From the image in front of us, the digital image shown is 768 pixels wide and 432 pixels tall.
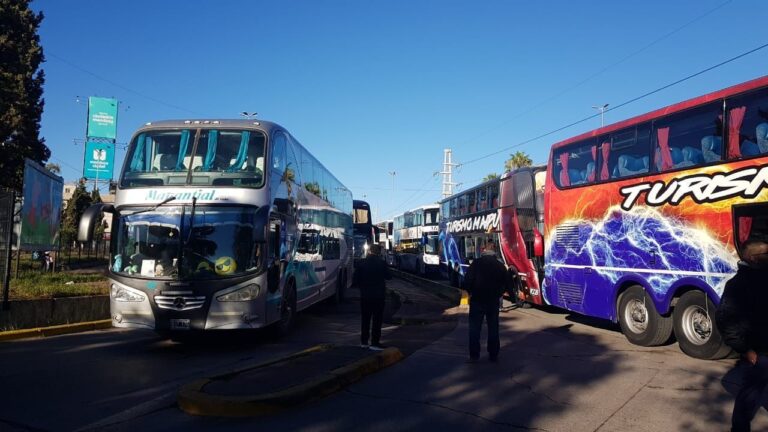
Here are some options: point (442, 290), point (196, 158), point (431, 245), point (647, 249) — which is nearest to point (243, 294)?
point (196, 158)

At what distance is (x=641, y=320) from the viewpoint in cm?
1023

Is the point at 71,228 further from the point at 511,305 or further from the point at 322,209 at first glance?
the point at 511,305

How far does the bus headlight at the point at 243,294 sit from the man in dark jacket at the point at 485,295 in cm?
350

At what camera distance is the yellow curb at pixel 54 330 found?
10.5m

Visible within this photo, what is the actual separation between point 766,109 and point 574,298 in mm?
5426

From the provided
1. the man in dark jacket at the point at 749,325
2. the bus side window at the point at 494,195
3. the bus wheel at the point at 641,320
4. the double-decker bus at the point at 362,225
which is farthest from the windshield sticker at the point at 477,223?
the man in dark jacket at the point at 749,325

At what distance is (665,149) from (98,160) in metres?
28.2

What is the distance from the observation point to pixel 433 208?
115ft

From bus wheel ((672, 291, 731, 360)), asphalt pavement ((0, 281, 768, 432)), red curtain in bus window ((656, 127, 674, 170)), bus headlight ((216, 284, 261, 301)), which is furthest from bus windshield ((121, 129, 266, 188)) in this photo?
bus wheel ((672, 291, 731, 360))

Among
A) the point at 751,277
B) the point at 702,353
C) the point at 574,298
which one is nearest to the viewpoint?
the point at 751,277

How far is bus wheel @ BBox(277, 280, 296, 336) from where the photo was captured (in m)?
11.0

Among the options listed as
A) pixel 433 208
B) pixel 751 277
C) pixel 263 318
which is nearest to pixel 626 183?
pixel 751 277

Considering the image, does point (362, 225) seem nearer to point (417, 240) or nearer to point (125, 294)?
point (417, 240)

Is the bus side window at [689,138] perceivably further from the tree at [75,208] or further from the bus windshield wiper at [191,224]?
the tree at [75,208]
